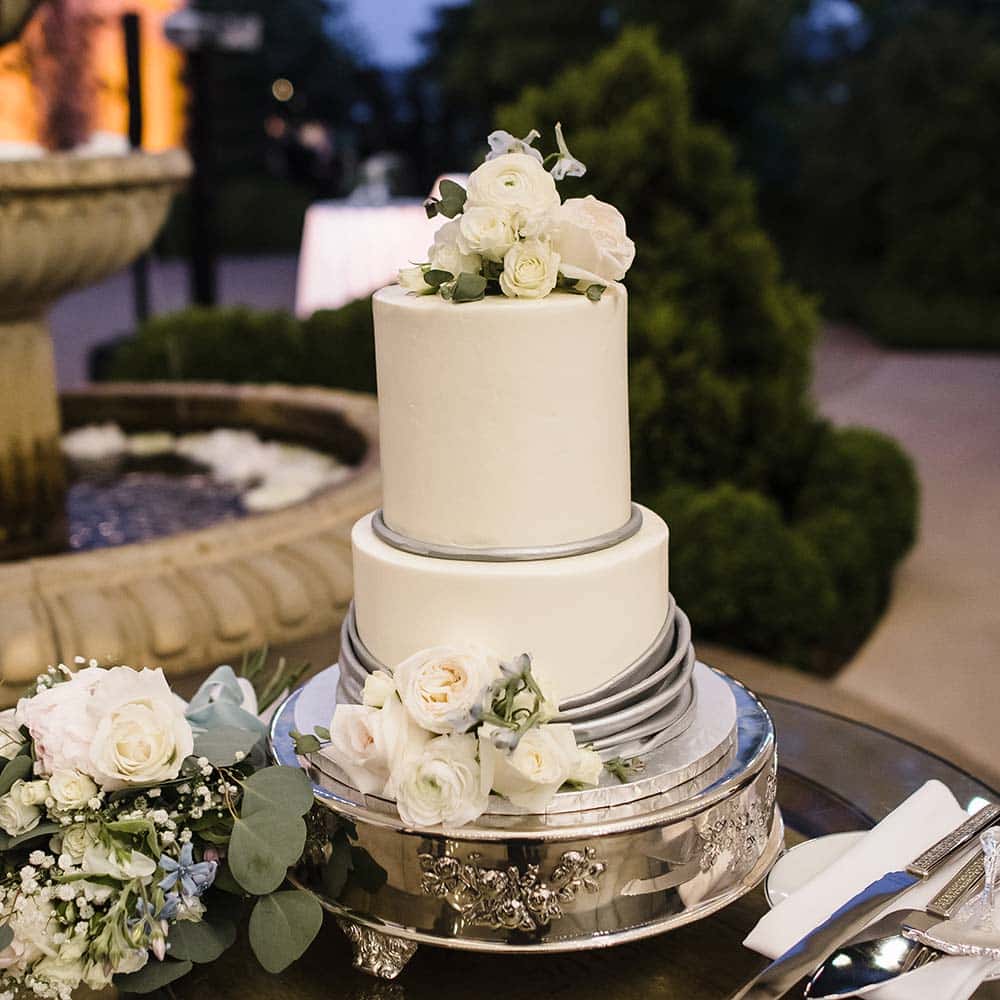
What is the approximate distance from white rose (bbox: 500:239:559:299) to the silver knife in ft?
2.45

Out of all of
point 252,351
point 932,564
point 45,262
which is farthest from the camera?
point 252,351

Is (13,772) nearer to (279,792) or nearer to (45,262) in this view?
(279,792)

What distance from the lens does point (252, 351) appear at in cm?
586

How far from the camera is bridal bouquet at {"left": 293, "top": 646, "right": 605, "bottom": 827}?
1.24 meters

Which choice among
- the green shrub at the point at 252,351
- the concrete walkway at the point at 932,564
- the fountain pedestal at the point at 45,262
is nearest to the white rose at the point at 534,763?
the concrete walkway at the point at 932,564

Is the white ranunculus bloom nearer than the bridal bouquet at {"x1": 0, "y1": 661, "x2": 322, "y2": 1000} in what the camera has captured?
No

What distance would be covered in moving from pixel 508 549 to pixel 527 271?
0.31m

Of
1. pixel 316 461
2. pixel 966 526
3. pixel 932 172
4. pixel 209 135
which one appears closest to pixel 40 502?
pixel 316 461

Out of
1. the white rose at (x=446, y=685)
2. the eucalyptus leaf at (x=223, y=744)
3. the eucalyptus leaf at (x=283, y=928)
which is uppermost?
the white rose at (x=446, y=685)

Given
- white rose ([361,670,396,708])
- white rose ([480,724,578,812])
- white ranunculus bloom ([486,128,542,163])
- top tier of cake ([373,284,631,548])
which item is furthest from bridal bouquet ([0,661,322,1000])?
white ranunculus bloom ([486,128,542,163])

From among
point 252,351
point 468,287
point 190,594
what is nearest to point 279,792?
point 468,287

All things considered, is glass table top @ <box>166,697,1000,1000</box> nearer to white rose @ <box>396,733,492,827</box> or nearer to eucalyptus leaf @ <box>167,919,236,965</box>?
eucalyptus leaf @ <box>167,919,236,965</box>

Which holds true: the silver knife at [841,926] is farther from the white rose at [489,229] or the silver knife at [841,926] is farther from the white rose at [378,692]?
the white rose at [489,229]

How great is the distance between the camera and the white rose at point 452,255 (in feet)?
4.51
